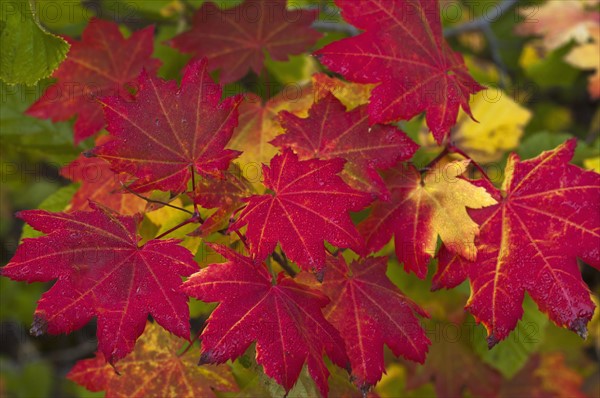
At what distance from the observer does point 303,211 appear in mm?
1115

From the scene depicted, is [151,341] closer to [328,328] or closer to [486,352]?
[328,328]

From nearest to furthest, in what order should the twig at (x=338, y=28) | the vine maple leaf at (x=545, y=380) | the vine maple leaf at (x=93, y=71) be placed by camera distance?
1. the vine maple leaf at (x=93, y=71)
2. the twig at (x=338, y=28)
3. the vine maple leaf at (x=545, y=380)

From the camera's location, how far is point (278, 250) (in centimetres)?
131

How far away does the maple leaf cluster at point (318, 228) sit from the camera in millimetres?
1072

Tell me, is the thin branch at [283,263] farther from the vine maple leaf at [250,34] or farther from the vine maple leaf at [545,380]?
the vine maple leaf at [545,380]

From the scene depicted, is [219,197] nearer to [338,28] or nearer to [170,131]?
[170,131]

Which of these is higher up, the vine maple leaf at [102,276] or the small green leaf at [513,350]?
the vine maple leaf at [102,276]

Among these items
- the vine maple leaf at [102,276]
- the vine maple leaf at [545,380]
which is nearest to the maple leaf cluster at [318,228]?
the vine maple leaf at [102,276]

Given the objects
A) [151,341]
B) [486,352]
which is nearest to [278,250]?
[151,341]

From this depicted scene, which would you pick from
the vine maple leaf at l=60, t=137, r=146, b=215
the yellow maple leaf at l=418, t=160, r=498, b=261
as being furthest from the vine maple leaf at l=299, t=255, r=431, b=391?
the vine maple leaf at l=60, t=137, r=146, b=215

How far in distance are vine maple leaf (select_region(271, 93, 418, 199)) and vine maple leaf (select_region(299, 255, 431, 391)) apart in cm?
17

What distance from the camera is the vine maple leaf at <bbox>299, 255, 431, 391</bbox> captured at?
1.17 m

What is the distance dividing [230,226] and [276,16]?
0.74m

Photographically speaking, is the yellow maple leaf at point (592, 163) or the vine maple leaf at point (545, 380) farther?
the vine maple leaf at point (545, 380)
